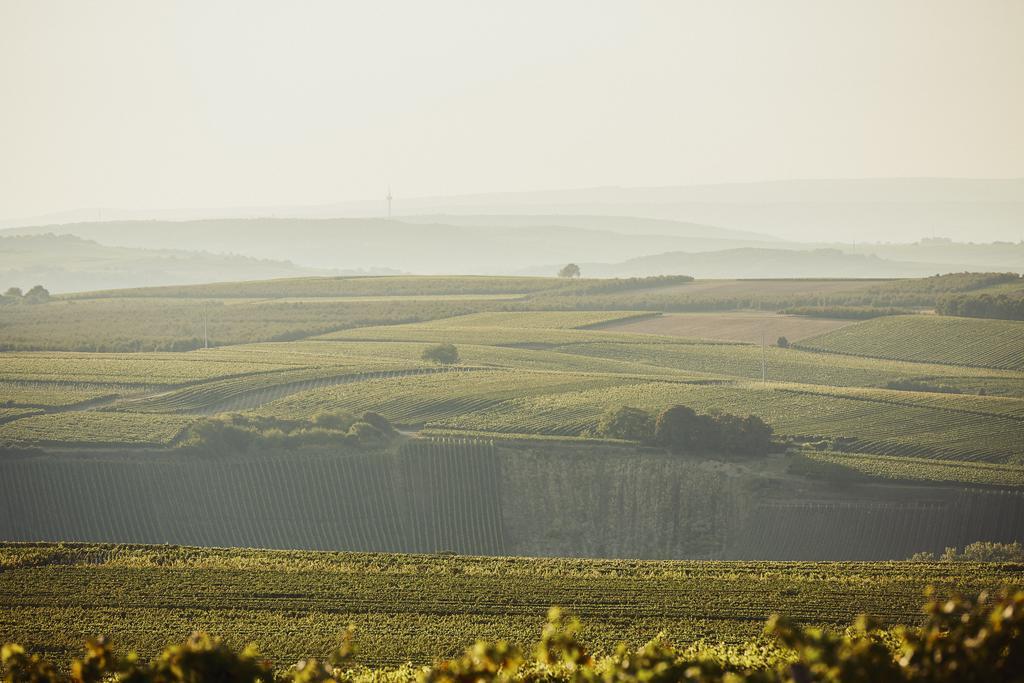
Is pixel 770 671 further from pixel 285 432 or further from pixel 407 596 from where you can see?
pixel 285 432

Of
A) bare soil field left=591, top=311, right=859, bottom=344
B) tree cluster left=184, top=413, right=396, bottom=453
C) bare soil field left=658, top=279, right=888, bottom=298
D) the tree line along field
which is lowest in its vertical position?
the tree line along field

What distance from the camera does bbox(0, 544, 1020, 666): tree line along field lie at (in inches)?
1190

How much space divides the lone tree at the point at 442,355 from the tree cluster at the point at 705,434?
88.5 feet

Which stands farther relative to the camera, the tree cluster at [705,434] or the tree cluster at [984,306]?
the tree cluster at [984,306]

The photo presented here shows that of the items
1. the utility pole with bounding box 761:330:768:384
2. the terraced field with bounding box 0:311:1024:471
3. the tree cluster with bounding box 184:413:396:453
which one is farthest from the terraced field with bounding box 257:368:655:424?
the utility pole with bounding box 761:330:768:384

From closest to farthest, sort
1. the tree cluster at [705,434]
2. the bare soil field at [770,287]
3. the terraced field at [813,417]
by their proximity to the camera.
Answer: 1. the tree cluster at [705,434]
2. the terraced field at [813,417]
3. the bare soil field at [770,287]

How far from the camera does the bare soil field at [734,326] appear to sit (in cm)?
9812

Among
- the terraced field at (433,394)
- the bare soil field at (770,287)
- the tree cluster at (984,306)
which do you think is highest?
the bare soil field at (770,287)

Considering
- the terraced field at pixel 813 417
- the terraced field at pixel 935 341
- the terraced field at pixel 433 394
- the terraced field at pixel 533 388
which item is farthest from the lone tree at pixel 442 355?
the terraced field at pixel 935 341

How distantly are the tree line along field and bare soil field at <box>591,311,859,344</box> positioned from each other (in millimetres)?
60146

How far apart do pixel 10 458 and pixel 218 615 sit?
2740cm

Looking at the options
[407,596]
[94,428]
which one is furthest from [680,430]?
[94,428]

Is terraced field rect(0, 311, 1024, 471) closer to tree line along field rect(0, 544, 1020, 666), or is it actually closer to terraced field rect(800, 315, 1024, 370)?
terraced field rect(800, 315, 1024, 370)

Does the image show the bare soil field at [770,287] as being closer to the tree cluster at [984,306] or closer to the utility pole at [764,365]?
the tree cluster at [984,306]
